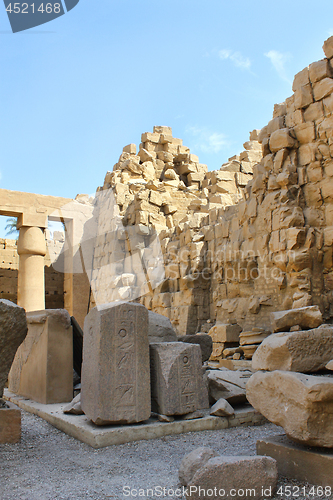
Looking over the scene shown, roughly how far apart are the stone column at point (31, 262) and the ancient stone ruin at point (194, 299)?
1.4 inches

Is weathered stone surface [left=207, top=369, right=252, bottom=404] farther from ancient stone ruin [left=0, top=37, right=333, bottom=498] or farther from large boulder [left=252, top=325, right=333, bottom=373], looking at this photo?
large boulder [left=252, top=325, right=333, bottom=373]

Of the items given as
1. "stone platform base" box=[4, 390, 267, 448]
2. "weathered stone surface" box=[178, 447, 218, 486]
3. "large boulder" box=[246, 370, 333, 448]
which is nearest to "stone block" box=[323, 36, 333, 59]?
"stone platform base" box=[4, 390, 267, 448]

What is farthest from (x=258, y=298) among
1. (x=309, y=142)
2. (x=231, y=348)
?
(x=309, y=142)

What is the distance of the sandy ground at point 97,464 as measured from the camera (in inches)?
107

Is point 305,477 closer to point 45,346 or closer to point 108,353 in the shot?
point 108,353

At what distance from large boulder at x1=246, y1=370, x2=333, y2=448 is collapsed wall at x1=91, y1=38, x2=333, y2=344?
463 centimetres

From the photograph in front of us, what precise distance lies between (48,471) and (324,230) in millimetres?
6174

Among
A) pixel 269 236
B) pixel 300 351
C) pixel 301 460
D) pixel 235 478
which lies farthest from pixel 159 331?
pixel 269 236

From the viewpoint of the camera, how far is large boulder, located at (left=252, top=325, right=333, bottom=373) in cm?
292

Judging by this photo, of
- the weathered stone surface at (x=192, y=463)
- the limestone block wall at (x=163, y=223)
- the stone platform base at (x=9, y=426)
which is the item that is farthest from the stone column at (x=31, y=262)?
the weathered stone surface at (x=192, y=463)

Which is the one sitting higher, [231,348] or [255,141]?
[255,141]

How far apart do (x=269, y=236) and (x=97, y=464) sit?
5891 mm

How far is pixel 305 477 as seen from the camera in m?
2.71

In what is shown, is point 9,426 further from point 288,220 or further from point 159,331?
point 288,220
